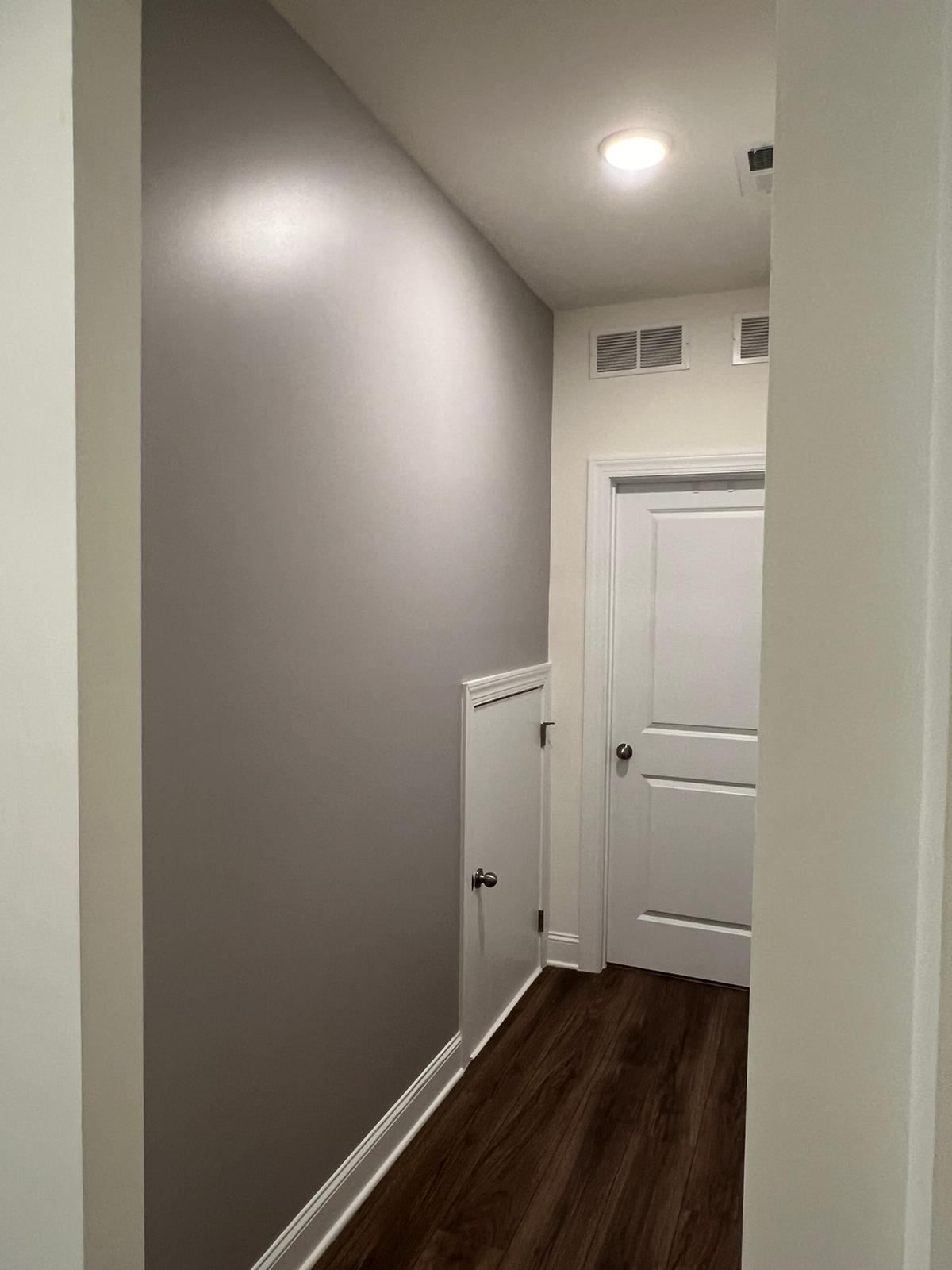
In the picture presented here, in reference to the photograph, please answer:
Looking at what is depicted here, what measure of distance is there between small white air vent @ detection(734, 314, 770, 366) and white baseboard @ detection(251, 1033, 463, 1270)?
247 centimetres

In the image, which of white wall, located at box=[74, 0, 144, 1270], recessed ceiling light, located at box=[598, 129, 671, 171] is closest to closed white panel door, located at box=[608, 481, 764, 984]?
recessed ceiling light, located at box=[598, 129, 671, 171]

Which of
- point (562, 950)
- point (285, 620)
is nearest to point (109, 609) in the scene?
point (285, 620)

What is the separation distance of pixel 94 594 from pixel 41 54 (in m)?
0.58

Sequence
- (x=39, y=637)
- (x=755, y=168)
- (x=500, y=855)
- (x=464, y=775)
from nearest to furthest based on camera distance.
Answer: (x=39, y=637)
(x=755, y=168)
(x=464, y=775)
(x=500, y=855)

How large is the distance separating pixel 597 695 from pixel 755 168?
1811mm

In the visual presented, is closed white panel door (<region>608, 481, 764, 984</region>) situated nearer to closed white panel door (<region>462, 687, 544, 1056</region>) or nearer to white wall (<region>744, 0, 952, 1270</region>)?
closed white panel door (<region>462, 687, 544, 1056</region>)

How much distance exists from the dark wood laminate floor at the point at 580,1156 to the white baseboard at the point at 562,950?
309 millimetres

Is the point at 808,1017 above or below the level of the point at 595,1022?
above

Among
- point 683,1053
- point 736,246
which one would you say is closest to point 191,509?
point 736,246

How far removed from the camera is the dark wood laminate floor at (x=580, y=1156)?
5.87ft

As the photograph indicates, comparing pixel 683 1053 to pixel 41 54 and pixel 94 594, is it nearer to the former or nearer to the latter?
pixel 94 594

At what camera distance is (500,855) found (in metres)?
2.73

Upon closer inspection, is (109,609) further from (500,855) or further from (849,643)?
(500,855)

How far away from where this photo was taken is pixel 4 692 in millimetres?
917
